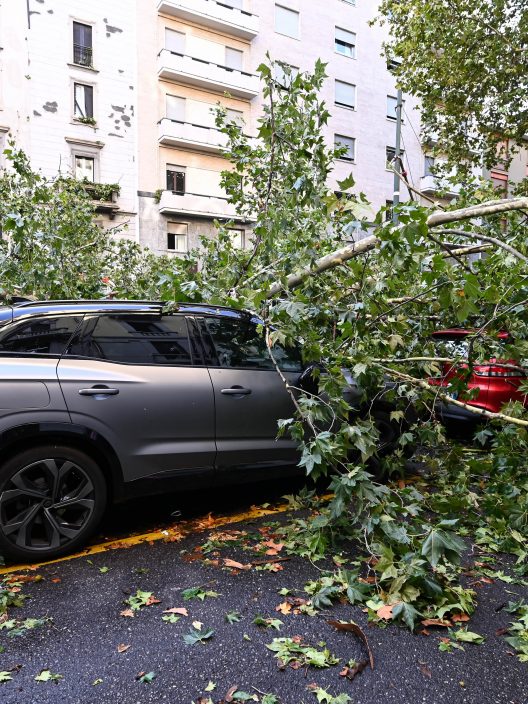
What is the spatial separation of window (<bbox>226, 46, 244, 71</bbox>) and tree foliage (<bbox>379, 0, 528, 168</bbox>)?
500 inches

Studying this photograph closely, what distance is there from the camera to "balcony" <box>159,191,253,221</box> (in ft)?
69.8

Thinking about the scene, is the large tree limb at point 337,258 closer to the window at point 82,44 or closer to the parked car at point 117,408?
the parked car at point 117,408

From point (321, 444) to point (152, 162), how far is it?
2125cm

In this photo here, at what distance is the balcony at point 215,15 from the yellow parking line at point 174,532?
2405cm

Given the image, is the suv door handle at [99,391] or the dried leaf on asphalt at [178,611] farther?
the suv door handle at [99,391]

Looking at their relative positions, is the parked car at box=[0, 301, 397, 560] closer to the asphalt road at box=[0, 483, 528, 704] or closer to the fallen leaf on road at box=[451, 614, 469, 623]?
the asphalt road at box=[0, 483, 528, 704]

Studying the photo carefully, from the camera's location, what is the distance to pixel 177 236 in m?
22.2

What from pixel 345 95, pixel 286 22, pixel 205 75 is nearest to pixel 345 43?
pixel 345 95

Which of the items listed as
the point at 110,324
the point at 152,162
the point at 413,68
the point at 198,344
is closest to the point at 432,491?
the point at 198,344

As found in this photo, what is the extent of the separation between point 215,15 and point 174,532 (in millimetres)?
25133

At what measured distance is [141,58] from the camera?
21453mm

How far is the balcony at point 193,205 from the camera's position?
Answer: 2127cm

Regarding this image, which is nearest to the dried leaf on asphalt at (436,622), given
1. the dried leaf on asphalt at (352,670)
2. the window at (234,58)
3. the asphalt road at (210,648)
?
the asphalt road at (210,648)

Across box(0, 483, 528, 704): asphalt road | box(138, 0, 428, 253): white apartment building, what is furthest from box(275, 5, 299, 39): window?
box(0, 483, 528, 704): asphalt road
